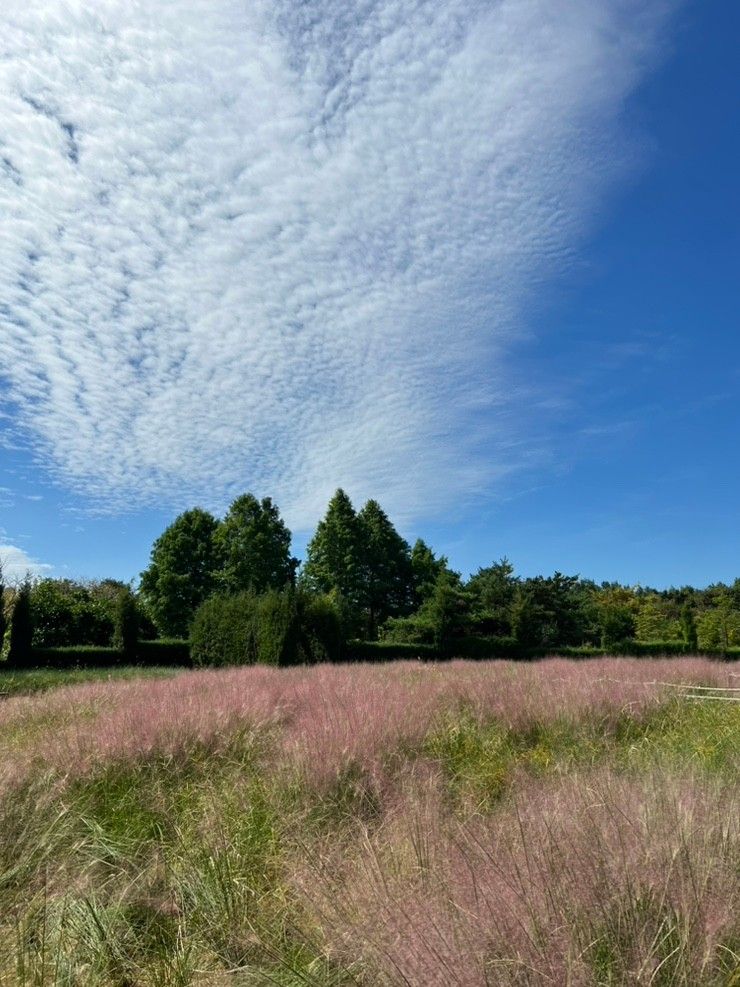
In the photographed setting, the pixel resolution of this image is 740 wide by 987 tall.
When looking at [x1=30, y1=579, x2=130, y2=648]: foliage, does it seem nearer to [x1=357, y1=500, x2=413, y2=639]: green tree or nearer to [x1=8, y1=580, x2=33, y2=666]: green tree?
[x1=8, y1=580, x2=33, y2=666]: green tree

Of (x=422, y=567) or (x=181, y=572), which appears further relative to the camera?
(x=422, y=567)

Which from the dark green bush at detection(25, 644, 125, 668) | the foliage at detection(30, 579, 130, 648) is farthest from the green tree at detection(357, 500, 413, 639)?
the dark green bush at detection(25, 644, 125, 668)

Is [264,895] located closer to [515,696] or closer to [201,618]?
[515,696]

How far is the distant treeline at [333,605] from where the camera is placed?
729 inches

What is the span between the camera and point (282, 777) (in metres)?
3.89

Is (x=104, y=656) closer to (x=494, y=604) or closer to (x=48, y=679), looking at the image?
(x=48, y=679)

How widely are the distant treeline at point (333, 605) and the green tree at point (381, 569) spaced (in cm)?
9

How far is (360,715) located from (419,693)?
200cm

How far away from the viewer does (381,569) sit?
38.8 metres

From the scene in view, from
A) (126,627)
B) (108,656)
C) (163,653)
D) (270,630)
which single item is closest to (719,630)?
(270,630)

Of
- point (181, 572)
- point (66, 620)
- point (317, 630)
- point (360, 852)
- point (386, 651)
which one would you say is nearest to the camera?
point (360, 852)

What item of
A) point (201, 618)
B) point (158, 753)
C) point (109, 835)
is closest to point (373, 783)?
point (109, 835)

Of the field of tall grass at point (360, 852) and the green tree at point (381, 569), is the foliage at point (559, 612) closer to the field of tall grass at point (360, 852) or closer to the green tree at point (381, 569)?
the green tree at point (381, 569)

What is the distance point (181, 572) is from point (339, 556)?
8.47 metres
